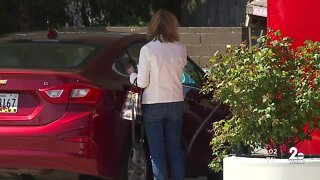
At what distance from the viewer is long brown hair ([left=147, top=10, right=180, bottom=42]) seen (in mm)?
6711

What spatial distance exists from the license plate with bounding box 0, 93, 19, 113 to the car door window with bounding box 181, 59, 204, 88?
1724 mm

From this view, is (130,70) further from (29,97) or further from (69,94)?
(29,97)

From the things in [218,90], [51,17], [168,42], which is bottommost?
[218,90]

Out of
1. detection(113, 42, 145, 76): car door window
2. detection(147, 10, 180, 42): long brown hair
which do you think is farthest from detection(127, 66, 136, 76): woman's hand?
detection(147, 10, 180, 42): long brown hair

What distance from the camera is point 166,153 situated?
6887 millimetres

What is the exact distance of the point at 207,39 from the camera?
13672mm

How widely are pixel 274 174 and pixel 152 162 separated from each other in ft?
5.78

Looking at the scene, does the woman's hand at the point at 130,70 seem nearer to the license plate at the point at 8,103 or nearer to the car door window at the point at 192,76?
the car door window at the point at 192,76

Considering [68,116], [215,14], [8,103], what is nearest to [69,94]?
[68,116]

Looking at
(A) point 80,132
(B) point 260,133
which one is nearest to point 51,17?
(A) point 80,132

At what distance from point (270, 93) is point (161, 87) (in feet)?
4.67

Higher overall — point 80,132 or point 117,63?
point 117,63

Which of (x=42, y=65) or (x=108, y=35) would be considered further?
(x=108, y=35)

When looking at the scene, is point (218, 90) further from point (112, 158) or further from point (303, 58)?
point (112, 158)
